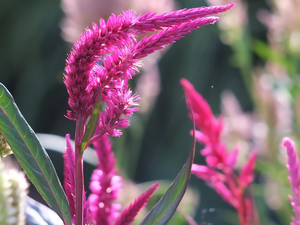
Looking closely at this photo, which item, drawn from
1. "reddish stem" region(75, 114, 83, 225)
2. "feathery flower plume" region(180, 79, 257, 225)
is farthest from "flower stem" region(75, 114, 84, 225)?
"feathery flower plume" region(180, 79, 257, 225)

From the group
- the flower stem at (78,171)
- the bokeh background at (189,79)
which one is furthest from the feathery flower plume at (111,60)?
the bokeh background at (189,79)

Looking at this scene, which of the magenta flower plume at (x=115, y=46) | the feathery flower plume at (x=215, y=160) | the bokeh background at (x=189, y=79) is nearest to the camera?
the magenta flower plume at (x=115, y=46)

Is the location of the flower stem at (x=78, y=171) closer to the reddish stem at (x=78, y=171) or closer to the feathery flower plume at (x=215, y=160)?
the reddish stem at (x=78, y=171)

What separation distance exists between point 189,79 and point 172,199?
0.19 meters

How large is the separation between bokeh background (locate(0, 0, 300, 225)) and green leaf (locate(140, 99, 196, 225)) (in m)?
0.13

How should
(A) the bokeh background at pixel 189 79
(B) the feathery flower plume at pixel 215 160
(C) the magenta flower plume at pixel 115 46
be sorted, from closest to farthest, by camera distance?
(C) the magenta flower plume at pixel 115 46 < (B) the feathery flower plume at pixel 215 160 < (A) the bokeh background at pixel 189 79

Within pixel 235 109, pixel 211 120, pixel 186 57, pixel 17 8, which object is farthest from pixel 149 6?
pixel 17 8

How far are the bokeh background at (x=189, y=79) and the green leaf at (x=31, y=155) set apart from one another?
0.47ft

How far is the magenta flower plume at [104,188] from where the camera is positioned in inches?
8.0

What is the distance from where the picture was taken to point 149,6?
2.01 feet

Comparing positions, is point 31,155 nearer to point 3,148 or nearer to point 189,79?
point 3,148

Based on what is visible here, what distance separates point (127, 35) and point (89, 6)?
1.84 ft

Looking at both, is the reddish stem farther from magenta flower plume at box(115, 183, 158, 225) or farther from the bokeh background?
the bokeh background

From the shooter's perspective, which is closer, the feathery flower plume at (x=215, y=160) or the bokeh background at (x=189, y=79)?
the feathery flower plume at (x=215, y=160)
